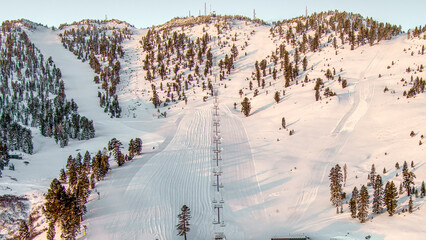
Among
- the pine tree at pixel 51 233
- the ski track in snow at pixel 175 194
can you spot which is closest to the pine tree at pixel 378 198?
the ski track in snow at pixel 175 194

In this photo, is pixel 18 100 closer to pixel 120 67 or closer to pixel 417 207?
pixel 120 67

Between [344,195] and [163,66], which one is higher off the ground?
[163,66]

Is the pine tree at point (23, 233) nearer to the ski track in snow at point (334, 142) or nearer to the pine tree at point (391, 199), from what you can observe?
the ski track in snow at point (334, 142)

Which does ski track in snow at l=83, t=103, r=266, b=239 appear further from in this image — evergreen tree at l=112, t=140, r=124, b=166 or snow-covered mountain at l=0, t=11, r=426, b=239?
evergreen tree at l=112, t=140, r=124, b=166

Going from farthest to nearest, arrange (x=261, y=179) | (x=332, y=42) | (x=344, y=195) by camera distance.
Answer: (x=332, y=42) < (x=261, y=179) < (x=344, y=195)

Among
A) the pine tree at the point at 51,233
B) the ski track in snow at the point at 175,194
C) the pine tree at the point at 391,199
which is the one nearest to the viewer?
the pine tree at the point at 391,199

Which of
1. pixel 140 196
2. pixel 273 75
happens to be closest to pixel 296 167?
pixel 140 196

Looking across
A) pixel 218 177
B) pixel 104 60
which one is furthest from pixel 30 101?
pixel 218 177

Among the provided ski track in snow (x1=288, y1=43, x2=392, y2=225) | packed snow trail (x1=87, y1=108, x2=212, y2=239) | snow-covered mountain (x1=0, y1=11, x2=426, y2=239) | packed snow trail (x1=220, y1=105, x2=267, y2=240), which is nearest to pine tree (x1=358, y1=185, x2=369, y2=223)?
snow-covered mountain (x1=0, y1=11, x2=426, y2=239)

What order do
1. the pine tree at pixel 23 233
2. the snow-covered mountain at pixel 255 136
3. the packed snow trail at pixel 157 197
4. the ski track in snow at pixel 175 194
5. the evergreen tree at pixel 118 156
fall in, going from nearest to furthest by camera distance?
the pine tree at pixel 23 233, the packed snow trail at pixel 157 197, the ski track in snow at pixel 175 194, the snow-covered mountain at pixel 255 136, the evergreen tree at pixel 118 156
